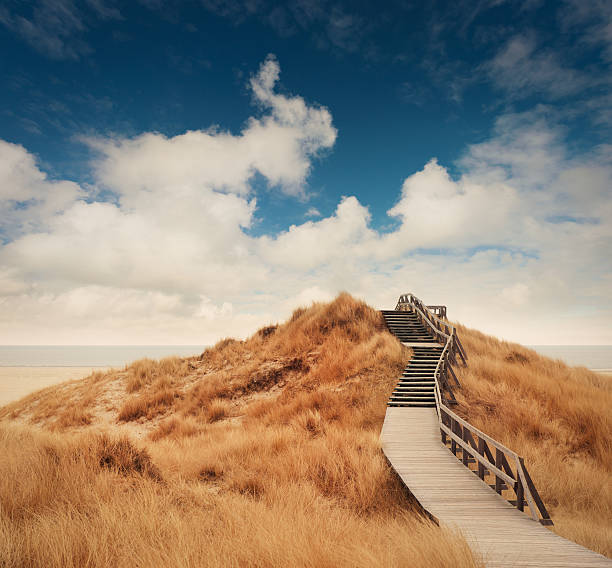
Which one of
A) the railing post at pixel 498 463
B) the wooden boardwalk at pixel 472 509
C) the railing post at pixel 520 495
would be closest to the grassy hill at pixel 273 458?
the wooden boardwalk at pixel 472 509

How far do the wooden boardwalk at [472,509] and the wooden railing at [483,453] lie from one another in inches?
8.8

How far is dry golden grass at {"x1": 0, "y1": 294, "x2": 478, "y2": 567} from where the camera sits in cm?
403

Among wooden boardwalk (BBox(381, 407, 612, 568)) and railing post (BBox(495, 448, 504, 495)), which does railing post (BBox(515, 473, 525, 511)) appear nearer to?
wooden boardwalk (BBox(381, 407, 612, 568))

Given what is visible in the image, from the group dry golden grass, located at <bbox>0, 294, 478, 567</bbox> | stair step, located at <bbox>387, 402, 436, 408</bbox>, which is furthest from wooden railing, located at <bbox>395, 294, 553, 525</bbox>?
dry golden grass, located at <bbox>0, 294, 478, 567</bbox>

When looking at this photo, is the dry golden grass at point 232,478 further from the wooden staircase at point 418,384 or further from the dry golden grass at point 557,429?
the dry golden grass at point 557,429

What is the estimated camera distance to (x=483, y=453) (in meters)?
8.55

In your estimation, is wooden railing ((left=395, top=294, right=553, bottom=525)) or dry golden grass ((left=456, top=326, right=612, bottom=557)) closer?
wooden railing ((left=395, top=294, right=553, bottom=525))

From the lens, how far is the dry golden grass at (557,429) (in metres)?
7.15

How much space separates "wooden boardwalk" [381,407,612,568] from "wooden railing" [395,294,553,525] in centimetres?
22

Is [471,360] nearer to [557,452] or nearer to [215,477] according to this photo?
[557,452]

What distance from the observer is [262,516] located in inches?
211

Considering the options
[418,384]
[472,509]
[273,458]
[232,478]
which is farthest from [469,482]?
[418,384]

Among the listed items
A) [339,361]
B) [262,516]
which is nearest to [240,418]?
[339,361]

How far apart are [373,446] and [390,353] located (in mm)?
8164
